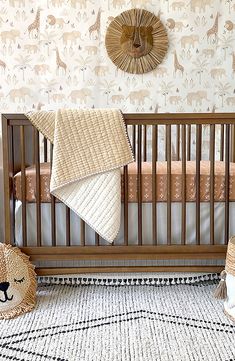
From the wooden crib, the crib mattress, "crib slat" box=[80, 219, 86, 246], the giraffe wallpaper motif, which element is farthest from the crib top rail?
the giraffe wallpaper motif

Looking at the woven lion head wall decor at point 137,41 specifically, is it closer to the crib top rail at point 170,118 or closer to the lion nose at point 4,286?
the crib top rail at point 170,118

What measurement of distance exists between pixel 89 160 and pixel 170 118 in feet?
1.22

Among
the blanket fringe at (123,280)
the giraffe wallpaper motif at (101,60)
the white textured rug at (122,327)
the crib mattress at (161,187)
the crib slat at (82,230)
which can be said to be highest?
the giraffe wallpaper motif at (101,60)

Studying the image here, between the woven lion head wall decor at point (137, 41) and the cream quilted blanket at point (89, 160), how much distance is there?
135cm

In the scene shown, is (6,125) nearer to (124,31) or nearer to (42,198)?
(42,198)

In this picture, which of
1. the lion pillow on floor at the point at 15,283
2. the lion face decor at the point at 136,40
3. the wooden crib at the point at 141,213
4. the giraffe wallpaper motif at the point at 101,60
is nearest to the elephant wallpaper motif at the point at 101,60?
the giraffe wallpaper motif at the point at 101,60

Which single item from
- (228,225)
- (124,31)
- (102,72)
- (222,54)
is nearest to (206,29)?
(222,54)

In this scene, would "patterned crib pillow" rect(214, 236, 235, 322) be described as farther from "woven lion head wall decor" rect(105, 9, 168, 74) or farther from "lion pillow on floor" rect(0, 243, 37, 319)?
"woven lion head wall decor" rect(105, 9, 168, 74)

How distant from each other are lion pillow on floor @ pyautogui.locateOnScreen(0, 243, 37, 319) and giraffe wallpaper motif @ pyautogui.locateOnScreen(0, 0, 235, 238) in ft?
5.12

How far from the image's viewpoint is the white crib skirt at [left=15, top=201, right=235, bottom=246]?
2.03 metres

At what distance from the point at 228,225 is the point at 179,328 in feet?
1.74

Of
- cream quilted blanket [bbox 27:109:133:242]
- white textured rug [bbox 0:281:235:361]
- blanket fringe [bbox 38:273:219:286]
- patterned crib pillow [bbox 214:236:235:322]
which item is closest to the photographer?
white textured rug [bbox 0:281:235:361]

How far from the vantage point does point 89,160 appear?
74.8 inches

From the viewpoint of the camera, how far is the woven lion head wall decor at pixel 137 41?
10.3 feet
